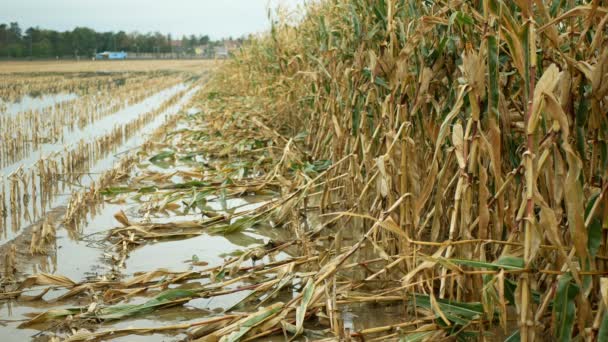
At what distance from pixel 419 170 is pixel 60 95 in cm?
1713

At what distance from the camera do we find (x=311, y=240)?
4.13 meters

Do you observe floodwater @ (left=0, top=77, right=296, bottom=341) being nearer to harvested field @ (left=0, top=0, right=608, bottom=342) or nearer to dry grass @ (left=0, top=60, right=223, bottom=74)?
harvested field @ (left=0, top=0, right=608, bottom=342)

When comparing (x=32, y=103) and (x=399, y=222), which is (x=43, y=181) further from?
(x=32, y=103)

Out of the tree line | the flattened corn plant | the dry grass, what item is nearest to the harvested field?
the flattened corn plant

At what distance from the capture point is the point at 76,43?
199 feet

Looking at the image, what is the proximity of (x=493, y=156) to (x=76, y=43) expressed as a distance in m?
63.3

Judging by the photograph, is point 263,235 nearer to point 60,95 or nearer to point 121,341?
point 121,341

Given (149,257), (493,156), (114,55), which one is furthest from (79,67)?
(493,156)

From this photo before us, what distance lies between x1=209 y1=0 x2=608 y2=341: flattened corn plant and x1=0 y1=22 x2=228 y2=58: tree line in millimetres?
53839

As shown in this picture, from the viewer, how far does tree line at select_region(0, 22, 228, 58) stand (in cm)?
5309

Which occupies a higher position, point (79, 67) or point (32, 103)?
point (79, 67)

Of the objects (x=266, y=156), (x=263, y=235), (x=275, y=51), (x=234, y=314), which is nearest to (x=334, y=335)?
(x=234, y=314)

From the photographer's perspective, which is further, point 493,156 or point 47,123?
point 47,123

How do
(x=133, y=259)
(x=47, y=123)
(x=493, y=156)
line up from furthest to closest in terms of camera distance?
(x=47, y=123), (x=133, y=259), (x=493, y=156)
